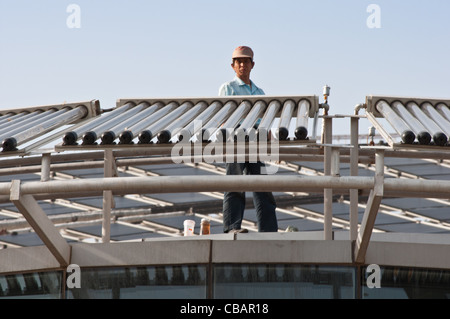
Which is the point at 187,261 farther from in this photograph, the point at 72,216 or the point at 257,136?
the point at 72,216

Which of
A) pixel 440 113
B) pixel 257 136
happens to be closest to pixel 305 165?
pixel 440 113

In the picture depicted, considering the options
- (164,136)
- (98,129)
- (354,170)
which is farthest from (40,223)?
(354,170)

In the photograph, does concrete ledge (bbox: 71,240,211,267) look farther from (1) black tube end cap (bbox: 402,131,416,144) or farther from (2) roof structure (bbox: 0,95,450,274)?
(1) black tube end cap (bbox: 402,131,416,144)

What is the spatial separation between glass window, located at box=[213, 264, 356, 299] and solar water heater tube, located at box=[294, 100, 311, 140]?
7.00 feet

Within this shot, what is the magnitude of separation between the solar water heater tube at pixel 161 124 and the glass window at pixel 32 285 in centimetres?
265

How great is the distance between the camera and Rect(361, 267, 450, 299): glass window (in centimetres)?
1318

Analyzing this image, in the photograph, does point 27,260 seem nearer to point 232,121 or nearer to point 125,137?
point 125,137

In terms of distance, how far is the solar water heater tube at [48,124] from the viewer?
500 inches

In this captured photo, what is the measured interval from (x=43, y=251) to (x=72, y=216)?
17925 millimetres

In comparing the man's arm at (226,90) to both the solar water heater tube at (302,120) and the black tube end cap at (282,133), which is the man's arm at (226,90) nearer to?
the solar water heater tube at (302,120)

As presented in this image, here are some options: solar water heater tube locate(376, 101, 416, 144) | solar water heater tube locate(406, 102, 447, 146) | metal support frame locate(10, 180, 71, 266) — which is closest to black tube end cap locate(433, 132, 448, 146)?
solar water heater tube locate(406, 102, 447, 146)

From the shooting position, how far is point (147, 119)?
45.3 ft
